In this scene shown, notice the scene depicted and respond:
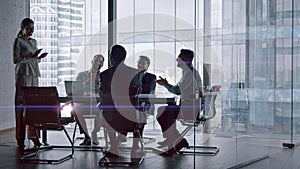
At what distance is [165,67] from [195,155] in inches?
47.2

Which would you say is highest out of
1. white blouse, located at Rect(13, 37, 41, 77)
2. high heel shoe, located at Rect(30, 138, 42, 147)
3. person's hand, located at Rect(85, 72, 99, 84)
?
white blouse, located at Rect(13, 37, 41, 77)

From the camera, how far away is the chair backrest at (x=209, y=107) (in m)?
4.63

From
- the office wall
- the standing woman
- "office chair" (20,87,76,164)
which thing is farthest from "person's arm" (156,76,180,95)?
the office wall

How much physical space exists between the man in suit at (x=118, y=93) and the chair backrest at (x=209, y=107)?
84 cm

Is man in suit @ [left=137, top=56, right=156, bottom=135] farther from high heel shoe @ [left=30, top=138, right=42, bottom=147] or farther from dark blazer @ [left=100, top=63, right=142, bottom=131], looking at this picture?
high heel shoe @ [left=30, top=138, right=42, bottom=147]

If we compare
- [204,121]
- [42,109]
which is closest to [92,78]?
[42,109]

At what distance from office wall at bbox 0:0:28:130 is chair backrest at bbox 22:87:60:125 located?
2.51 m

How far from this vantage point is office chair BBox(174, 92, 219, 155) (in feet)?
14.8

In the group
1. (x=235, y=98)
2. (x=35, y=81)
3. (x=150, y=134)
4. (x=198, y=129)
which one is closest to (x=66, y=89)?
(x=35, y=81)

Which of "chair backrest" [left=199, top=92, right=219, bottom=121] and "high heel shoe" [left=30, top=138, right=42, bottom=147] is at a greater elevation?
"chair backrest" [left=199, top=92, right=219, bottom=121]

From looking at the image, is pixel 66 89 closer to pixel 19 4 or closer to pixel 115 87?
pixel 115 87

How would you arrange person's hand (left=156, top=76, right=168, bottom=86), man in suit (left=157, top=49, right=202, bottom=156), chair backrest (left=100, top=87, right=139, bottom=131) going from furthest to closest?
person's hand (left=156, top=76, right=168, bottom=86)
man in suit (left=157, top=49, right=202, bottom=156)
chair backrest (left=100, top=87, right=139, bottom=131)

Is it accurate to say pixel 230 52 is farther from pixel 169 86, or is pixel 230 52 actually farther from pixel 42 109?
pixel 42 109

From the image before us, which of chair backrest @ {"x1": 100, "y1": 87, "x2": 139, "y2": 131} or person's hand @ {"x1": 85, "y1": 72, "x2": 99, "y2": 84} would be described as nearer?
chair backrest @ {"x1": 100, "y1": 87, "x2": 139, "y2": 131}
